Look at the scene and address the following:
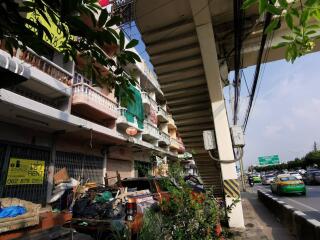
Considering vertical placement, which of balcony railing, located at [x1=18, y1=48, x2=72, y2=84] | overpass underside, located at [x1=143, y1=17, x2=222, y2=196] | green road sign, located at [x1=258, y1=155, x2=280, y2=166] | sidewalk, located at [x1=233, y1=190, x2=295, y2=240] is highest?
green road sign, located at [x1=258, y1=155, x2=280, y2=166]

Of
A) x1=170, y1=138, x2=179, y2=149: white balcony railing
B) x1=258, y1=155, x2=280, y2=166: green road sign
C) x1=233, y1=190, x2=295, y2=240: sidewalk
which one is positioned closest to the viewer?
x1=233, y1=190, x2=295, y2=240: sidewalk

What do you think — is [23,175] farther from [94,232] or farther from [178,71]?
[178,71]

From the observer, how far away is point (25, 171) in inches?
416

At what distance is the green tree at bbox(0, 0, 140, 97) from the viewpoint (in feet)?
7.67

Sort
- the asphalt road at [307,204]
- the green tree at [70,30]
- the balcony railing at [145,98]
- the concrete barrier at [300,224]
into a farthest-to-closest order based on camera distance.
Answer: the balcony railing at [145,98] → the asphalt road at [307,204] → the concrete barrier at [300,224] → the green tree at [70,30]

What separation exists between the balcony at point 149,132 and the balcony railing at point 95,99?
Answer: 15.0ft

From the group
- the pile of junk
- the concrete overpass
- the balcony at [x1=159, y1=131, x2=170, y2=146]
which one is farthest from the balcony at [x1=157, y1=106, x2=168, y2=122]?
the pile of junk

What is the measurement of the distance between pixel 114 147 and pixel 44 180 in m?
6.25

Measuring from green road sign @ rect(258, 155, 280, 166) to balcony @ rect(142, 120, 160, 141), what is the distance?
41.1 m

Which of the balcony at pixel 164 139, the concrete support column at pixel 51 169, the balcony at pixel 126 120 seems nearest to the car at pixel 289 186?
the balcony at pixel 164 139

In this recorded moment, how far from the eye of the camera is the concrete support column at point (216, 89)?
722cm

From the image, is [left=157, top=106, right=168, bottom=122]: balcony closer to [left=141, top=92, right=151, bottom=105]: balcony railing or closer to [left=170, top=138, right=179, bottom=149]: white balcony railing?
[left=170, top=138, right=179, bottom=149]: white balcony railing

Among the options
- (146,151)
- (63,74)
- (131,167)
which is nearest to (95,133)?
(63,74)

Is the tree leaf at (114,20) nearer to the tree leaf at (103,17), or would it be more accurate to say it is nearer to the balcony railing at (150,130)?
the tree leaf at (103,17)
